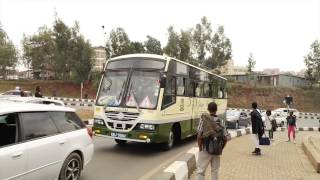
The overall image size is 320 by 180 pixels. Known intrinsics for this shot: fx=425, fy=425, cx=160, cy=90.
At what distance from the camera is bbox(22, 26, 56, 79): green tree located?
6606 centimetres

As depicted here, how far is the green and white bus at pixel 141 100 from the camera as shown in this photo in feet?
42.6

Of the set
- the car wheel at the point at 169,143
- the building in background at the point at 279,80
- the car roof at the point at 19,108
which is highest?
the building in background at the point at 279,80

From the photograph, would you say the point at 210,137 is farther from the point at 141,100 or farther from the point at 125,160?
the point at 141,100

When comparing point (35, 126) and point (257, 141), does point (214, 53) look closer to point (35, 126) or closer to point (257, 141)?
point (257, 141)

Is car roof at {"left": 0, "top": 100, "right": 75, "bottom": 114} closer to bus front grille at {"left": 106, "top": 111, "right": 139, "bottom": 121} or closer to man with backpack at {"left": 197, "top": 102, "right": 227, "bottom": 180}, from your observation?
man with backpack at {"left": 197, "top": 102, "right": 227, "bottom": 180}

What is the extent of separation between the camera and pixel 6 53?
6312cm

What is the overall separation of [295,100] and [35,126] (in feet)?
210

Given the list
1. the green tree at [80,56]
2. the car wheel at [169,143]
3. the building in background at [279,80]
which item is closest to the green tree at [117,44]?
the green tree at [80,56]

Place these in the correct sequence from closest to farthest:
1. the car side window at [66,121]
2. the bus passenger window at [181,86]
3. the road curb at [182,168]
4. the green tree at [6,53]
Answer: the road curb at [182,168]
the car side window at [66,121]
the bus passenger window at [181,86]
the green tree at [6,53]

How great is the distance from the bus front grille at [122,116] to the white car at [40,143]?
4389mm

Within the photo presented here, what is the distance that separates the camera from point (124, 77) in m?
13.8

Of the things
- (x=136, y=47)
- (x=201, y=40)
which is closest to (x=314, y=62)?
(x=201, y=40)

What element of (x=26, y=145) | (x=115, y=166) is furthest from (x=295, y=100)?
(x=26, y=145)

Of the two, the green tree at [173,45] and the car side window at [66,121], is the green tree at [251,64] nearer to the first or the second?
the green tree at [173,45]
